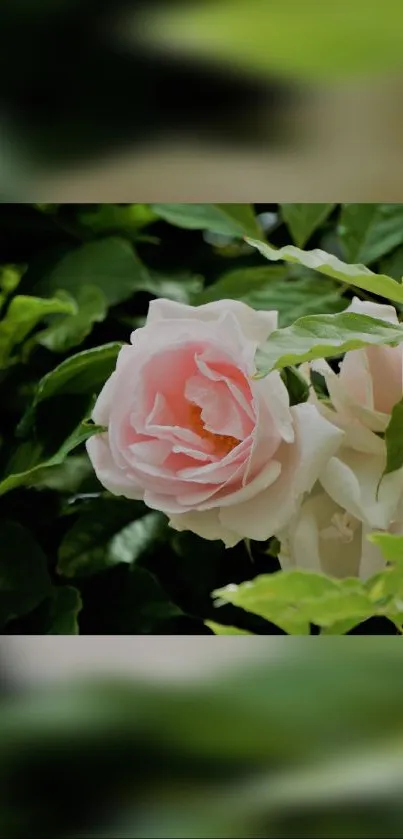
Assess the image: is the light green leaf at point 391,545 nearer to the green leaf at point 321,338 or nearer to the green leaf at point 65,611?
the green leaf at point 321,338

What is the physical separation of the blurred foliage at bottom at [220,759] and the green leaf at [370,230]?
0.31 m

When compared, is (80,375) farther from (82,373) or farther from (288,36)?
(288,36)

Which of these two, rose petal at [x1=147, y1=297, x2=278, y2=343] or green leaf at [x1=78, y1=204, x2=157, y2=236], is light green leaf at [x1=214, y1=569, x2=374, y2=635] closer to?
rose petal at [x1=147, y1=297, x2=278, y2=343]

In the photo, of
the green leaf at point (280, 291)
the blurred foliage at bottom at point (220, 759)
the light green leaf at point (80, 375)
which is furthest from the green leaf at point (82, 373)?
the blurred foliage at bottom at point (220, 759)

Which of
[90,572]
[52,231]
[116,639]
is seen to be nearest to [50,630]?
[90,572]

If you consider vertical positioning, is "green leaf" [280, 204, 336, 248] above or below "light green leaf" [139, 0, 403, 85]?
below

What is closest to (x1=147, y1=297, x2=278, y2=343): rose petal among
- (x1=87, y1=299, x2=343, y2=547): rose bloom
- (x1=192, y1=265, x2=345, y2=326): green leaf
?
(x1=87, y1=299, x2=343, y2=547): rose bloom

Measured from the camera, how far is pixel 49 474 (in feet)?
1.75

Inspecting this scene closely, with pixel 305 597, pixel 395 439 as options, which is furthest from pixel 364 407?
pixel 305 597

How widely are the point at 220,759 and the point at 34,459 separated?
26cm

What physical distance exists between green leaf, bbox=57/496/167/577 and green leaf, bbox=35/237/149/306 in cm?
14

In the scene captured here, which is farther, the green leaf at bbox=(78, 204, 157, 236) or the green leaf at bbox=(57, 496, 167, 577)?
the green leaf at bbox=(78, 204, 157, 236)

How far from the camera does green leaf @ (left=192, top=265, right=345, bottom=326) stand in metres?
0.56

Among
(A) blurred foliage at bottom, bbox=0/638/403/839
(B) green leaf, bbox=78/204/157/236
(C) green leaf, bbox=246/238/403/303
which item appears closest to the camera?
(A) blurred foliage at bottom, bbox=0/638/403/839
